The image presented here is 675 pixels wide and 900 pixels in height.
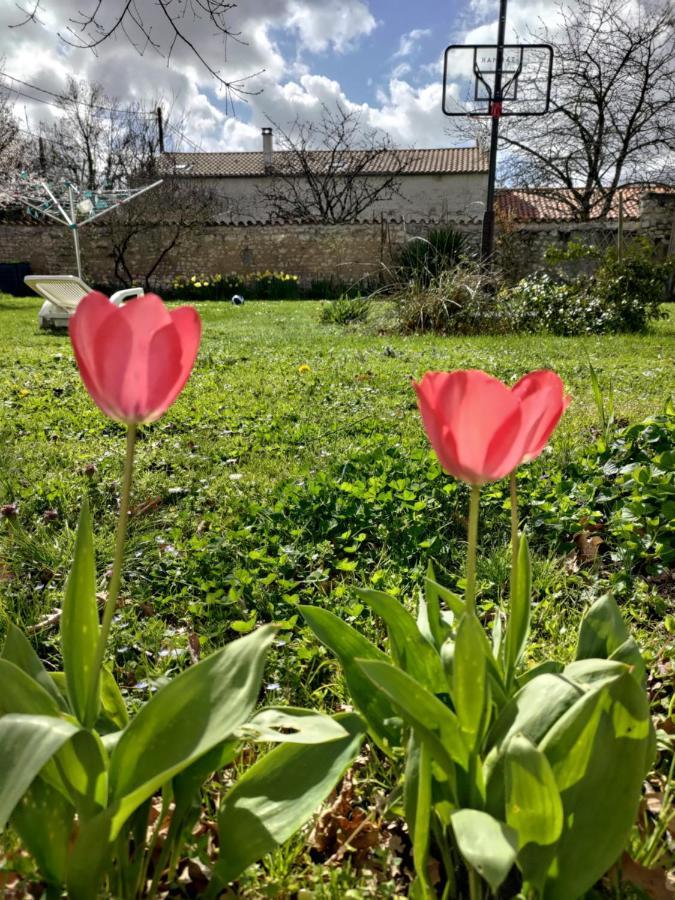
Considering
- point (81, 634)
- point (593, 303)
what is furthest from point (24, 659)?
point (593, 303)

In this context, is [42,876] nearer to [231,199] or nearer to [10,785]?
[10,785]

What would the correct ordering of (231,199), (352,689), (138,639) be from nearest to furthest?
(352,689) → (138,639) → (231,199)

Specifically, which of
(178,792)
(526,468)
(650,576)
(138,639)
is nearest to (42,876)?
(178,792)

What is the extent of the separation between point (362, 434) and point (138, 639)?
6.75ft

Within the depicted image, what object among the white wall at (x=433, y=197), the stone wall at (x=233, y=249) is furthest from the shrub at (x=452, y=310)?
the white wall at (x=433, y=197)

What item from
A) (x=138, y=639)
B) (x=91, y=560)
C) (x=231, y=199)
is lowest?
(x=138, y=639)

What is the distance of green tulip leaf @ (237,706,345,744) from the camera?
0.87 metres

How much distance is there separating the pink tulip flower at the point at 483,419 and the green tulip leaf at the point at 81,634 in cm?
53

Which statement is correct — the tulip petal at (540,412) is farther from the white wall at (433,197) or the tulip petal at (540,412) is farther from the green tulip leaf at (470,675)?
the white wall at (433,197)

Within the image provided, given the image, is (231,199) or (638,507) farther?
(231,199)

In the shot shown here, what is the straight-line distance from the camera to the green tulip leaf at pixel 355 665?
1072 mm

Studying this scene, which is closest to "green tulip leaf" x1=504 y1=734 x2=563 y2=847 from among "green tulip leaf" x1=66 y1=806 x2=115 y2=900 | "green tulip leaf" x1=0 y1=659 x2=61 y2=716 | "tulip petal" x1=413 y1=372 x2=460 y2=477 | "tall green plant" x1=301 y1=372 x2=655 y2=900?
"tall green plant" x1=301 y1=372 x2=655 y2=900

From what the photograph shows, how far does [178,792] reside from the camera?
94cm

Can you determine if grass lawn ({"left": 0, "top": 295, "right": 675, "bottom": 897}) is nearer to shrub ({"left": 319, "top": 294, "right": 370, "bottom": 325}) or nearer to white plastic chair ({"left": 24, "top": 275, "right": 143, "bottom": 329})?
white plastic chair ({"left": 24, "top": 275, "right": 143, "bottom": 329})
